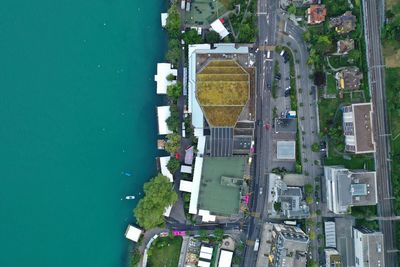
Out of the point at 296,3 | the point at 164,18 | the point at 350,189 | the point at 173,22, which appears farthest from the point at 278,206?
the point at 164,18

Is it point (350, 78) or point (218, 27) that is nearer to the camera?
point (218, 27)

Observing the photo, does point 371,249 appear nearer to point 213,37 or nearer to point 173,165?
point 173,165

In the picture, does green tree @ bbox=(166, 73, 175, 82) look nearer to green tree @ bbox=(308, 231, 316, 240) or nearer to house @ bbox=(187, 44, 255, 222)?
house @ bbox=(187, 44, 255, 222)

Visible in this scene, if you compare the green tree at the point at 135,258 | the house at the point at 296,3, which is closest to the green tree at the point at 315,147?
the house at the point at 296,3

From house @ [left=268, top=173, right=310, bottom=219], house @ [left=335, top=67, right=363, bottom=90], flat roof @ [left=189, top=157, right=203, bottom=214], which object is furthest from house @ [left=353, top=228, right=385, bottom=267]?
flat roof @ [left=189, top=157, right=203, bottom=214]

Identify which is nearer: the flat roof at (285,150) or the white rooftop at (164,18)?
the white rooftop at (164,18)

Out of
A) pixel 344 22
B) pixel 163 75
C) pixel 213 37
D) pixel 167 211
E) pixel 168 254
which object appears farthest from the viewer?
pixel 168 254

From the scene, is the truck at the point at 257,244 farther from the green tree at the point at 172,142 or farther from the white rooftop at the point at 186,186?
the green tree at the point at 172,142
